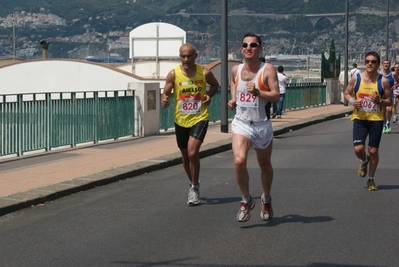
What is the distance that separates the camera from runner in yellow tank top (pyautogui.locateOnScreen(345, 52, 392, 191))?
12.7 m

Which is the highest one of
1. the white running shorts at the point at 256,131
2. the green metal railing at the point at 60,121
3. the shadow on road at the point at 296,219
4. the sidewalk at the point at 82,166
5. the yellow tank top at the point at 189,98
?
the yellow tank top at the point at 189,98

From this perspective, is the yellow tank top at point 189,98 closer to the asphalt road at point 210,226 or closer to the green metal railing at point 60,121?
the asphalt road at point 210,226

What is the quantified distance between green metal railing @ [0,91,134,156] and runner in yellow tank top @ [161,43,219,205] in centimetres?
588

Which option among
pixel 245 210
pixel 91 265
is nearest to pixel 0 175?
pixel 245 210

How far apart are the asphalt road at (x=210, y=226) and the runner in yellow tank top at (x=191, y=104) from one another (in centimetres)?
50

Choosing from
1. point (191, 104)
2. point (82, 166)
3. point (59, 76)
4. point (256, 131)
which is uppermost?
point (191, 104)

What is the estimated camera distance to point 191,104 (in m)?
11.5

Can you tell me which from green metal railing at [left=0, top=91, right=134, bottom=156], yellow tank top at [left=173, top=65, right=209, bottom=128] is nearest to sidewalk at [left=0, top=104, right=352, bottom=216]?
green metal railing at [left=0, top=91, right=134, bottom=156]

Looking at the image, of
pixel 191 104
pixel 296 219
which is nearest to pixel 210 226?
pixel 296 219

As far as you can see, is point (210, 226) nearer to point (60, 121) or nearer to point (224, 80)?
point (60, 121)

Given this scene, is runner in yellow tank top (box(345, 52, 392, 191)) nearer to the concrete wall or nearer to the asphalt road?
the asphalt road

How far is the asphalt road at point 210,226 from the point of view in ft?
27.1

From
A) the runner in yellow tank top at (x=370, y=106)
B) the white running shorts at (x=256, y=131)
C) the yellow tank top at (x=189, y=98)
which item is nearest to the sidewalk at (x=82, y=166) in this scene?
the yellow tank top at (x=189, y=98)

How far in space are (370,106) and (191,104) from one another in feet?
8.46
